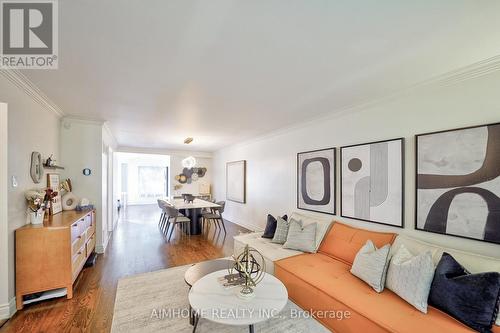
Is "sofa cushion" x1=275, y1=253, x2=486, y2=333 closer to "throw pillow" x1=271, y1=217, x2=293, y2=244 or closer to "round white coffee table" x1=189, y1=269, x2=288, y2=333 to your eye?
"round white coffee table" x1=189, y1=269, x2=288, y2=333

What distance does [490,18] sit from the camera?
4.26 feet

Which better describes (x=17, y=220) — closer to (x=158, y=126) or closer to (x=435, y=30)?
(x=158, y=126)

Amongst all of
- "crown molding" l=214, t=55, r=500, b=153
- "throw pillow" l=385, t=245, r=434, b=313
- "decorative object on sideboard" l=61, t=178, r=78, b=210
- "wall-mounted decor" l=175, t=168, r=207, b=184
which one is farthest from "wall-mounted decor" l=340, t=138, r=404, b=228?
"wall-mounted decor" l=175, t=168, r=207, b=184

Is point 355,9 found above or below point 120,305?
above

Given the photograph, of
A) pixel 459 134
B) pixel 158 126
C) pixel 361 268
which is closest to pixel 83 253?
pixel 158 126

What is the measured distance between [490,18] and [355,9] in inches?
36.1

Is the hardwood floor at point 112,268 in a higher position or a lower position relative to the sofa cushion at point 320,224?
lower

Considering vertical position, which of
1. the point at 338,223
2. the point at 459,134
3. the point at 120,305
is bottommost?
the point at 120,305

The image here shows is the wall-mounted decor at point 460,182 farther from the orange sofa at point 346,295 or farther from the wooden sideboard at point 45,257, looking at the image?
the wooden sideboard at point 45,257

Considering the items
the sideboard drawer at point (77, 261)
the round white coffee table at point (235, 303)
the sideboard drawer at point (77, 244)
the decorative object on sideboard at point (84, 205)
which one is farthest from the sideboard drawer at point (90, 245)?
the round white coffee table at point (235, 303)

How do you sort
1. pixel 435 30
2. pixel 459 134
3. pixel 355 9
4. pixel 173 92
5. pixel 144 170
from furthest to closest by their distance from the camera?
pixel 144 170 → pixel 173 92 → pixel 459 134 → pixel 435 30 → pixel 355 9

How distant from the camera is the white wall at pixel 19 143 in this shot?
2053 mm

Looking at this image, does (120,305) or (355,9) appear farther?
(120,305)

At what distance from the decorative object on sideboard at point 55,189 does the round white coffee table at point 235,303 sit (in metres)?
2.63
